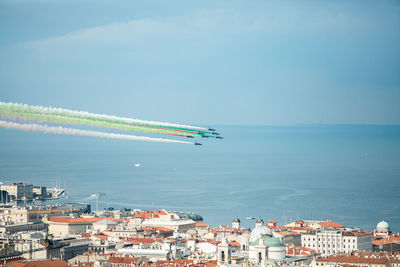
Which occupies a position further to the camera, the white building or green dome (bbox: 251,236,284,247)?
the white building

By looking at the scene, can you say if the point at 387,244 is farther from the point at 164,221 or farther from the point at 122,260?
the point at 122,260

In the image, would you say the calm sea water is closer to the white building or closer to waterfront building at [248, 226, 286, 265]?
the white building

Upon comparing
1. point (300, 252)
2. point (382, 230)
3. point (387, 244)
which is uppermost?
point (382, 230)

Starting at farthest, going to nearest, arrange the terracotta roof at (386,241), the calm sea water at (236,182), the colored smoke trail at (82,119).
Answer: the calm sea water at (236,182) < the terracotta roof at (386,241) < the colored smoke trail at (82,119)

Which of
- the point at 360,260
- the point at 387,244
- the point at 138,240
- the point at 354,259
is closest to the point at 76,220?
the point at 138,240

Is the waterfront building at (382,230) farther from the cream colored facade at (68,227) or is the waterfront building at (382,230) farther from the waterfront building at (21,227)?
the waterfront building at (21,227)

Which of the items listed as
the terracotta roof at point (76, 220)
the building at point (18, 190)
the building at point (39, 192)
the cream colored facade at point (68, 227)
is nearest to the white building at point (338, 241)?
the terracotta roof at point (76, 220)

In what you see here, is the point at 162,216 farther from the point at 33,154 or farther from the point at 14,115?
the point at 33,154

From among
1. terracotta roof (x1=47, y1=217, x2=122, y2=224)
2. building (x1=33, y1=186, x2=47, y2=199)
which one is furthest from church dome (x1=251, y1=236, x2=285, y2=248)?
building (x1=33, y1=186, x2=47, y2=199)

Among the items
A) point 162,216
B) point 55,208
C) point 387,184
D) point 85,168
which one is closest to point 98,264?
point 162,216
